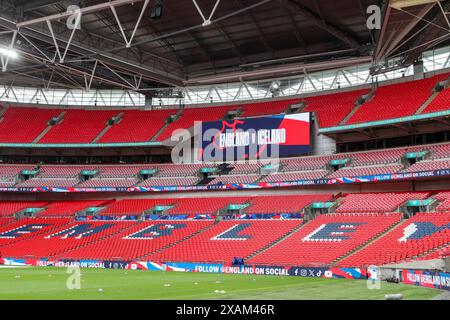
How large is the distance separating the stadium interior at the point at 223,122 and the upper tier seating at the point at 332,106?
216 mm

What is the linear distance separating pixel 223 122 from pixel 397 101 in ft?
50.9

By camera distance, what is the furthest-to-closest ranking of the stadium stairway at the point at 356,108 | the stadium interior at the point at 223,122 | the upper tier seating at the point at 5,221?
the upper tier seating at the point at 5,221
the stadium stairway at the point at 356,108
the stadium interior at the point at 223,122

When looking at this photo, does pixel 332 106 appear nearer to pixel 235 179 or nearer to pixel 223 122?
pixel 223 122

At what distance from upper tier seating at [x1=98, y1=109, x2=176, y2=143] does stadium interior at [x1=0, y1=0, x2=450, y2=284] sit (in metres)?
0.25

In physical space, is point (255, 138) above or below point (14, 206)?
above

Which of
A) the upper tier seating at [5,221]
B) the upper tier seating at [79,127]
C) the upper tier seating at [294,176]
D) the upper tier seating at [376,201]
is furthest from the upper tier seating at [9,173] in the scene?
the upper tier seating at [376,201]

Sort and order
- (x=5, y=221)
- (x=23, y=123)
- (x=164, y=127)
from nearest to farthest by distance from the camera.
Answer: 1. (x=5, y=221)
2. (x=164, y=127)
3. (x=23, y=123)

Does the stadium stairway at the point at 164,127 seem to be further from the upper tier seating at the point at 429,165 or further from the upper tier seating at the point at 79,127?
the upper tier seating at the point at 429,165

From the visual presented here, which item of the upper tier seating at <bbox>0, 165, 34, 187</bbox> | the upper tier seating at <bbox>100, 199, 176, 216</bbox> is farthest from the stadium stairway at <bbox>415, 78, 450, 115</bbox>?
the upper tier seating at <bbox>0, 165, 34, 187</bbox>

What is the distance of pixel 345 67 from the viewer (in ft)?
141

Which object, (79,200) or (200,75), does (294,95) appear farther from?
(79,200)

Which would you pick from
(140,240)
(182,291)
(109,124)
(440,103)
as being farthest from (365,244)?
(109,124)

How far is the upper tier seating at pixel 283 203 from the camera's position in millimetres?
35750

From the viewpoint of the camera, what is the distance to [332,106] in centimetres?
4197
